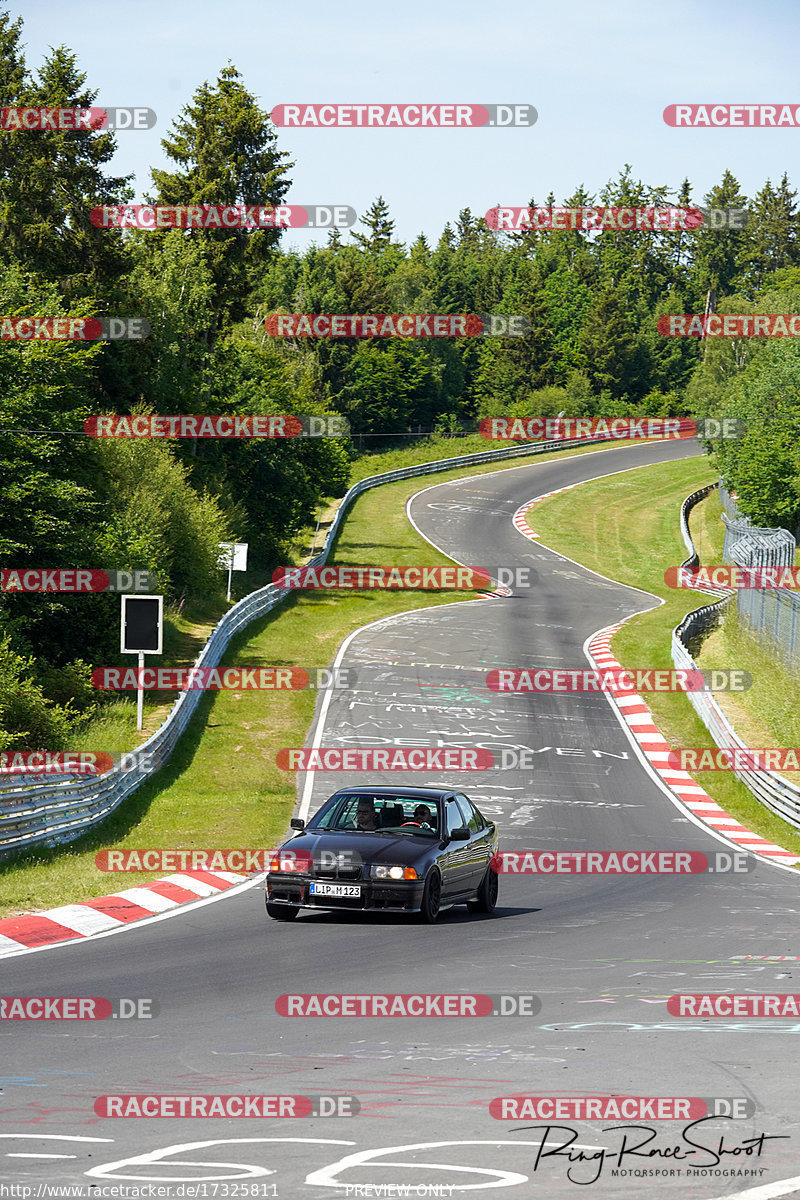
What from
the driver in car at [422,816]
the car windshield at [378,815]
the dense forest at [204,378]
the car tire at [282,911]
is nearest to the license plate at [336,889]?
the car tire at [282,911]

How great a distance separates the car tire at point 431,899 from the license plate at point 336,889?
703 millimetres

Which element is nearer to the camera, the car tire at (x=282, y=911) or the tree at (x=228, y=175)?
the car tire at (x=282, y=911)

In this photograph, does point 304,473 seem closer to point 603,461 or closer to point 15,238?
point 15,238

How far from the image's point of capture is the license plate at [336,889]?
1371cm

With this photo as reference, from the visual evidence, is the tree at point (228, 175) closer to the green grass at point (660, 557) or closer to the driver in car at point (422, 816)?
the green grass at point (660, 557)

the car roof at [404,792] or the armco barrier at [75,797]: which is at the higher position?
the car roof at [404,792]

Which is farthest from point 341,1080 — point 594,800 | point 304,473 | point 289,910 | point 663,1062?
point 304,473

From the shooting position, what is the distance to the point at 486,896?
15.4 m

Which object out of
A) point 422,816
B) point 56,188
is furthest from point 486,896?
point 56,188

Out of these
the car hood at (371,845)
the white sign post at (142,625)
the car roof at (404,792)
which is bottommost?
the car hood at (371,845)

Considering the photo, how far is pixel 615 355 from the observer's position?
13438cm

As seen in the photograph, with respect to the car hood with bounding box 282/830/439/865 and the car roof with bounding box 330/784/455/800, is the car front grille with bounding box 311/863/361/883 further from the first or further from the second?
the car roof with bounding box 330/784/455/800

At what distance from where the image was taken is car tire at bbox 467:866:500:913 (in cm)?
1536

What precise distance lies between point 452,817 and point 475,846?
41 cm
